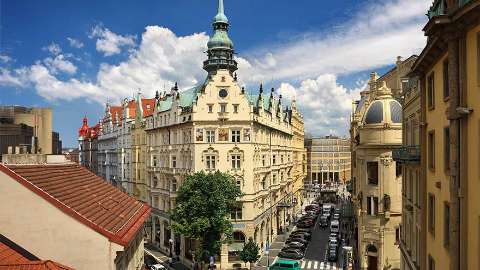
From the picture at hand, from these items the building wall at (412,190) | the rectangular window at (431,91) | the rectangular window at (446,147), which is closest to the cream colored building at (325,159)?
the building wall at (412,190)

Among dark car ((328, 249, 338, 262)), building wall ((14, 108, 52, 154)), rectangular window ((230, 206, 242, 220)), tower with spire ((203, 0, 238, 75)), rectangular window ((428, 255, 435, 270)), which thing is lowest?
dark car ((328, 249, 338, 262))

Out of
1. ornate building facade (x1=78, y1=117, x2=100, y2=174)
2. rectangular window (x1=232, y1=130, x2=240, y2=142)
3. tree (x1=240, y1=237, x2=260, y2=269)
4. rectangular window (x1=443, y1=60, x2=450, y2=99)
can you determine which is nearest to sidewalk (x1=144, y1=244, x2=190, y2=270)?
tree (x1=240, y1=237, x2=260, y2=269)

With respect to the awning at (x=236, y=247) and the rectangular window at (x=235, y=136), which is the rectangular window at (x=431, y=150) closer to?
the rectangular window at (x=235, y=136)

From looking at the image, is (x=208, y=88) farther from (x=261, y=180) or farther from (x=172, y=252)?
(x=172, y=252)

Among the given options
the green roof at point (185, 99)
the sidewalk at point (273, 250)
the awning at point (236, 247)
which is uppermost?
the green roof at point (185, 99)

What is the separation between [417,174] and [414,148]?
1.74 m

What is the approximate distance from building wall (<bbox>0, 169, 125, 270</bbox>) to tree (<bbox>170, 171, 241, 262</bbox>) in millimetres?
26575

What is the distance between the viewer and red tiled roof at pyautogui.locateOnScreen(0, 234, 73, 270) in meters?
16.5

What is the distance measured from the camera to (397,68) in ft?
176

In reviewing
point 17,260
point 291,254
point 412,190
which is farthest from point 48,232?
point 291,254

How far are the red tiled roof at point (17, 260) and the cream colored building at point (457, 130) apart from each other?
14.9 metres

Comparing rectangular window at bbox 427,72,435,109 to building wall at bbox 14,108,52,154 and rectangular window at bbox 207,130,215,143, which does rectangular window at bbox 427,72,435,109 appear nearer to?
building wall at bbox 14,108,52,154

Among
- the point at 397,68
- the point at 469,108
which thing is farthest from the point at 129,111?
the point at 469,108

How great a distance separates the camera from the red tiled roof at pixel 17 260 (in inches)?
650
